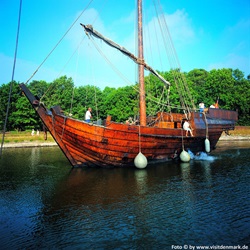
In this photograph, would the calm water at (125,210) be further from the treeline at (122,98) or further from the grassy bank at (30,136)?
the treeline at (122,98)

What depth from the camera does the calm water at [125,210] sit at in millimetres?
5953

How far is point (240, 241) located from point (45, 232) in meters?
4.95

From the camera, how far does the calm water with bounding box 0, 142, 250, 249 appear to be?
19.5 feet

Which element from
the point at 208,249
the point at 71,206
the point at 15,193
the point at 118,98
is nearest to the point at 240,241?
the point at 208,249

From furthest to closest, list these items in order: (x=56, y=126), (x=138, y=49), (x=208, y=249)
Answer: (x=138, y=49) → (x=56, y=126) → (x=208, y=249)

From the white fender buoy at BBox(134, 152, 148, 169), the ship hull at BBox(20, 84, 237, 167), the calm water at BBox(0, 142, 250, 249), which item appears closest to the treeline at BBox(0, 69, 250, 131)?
the ship hull at BBox(20, 84, 237, 167)

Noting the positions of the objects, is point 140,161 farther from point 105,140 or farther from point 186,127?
point 186,127

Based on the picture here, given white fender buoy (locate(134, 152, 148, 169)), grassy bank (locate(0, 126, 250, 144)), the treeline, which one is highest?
the treeline

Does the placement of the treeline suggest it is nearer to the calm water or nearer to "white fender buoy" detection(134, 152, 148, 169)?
"white fender buoy" detection(134, 152, 148, 169)

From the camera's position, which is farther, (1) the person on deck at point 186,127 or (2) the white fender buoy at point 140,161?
(1) the person on deck at point 186,127

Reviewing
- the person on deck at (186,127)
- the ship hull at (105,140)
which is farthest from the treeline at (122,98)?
Answer: the ship hull at (105,140)

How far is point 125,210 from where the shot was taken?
7.90 m

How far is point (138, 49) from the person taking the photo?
57.5 ft

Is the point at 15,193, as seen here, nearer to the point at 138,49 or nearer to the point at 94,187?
the point at 94,187
